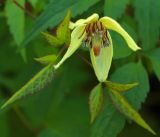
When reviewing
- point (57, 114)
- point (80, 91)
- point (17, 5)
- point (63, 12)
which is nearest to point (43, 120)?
point (57, 114)

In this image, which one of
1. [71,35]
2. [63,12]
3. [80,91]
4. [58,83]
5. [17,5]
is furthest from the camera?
[80,91]

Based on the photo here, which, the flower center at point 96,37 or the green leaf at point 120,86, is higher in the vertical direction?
the flower center at point 96,37

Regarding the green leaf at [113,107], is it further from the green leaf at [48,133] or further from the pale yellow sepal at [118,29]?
the green leaf at [48,133]

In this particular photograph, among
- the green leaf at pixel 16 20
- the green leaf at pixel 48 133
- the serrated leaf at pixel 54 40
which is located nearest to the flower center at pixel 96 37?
the serrated leaf at pixel 54 40

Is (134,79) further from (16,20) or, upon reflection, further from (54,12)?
(16,20)

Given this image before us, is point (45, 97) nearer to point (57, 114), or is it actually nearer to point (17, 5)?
point (57, 114)

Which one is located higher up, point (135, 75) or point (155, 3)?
point (155, 3)

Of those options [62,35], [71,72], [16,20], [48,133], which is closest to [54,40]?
[62,35]
